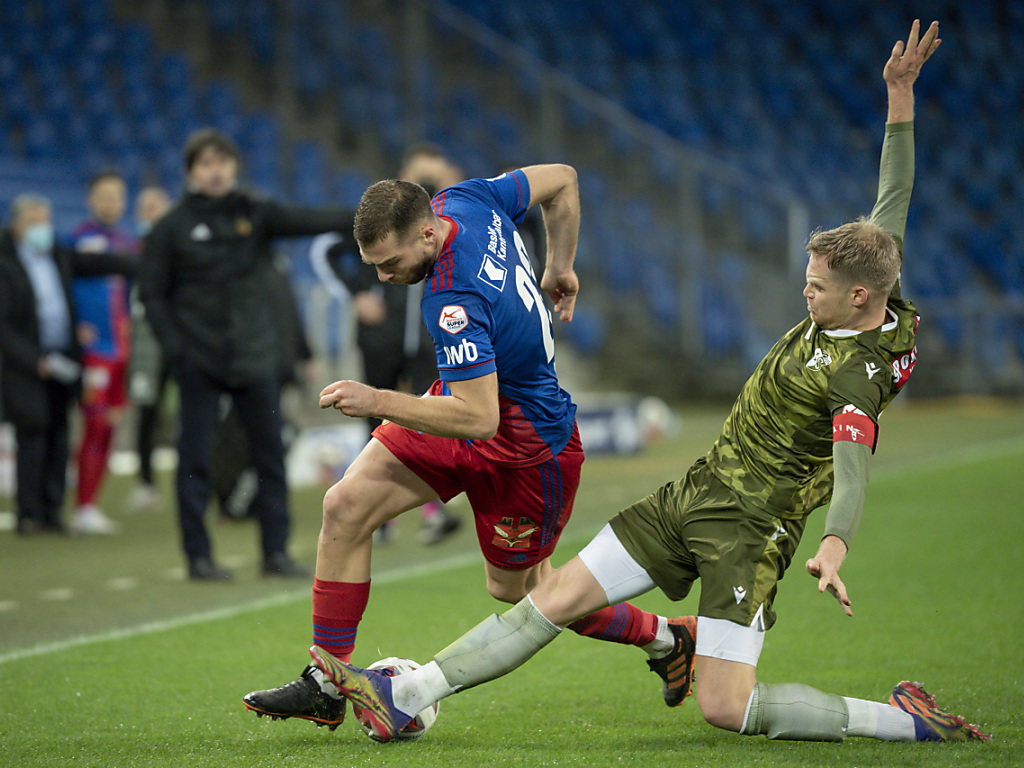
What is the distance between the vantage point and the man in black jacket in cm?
617

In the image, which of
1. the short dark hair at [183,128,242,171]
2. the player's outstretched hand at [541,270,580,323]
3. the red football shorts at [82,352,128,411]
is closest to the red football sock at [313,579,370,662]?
the player's outstretched hand at [541,270,580,323]

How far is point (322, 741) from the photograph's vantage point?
3508 millimetres

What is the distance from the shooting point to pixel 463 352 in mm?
3289

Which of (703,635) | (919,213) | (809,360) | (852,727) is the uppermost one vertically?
(919,213)

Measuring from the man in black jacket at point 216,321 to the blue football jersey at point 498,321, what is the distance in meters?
2.52

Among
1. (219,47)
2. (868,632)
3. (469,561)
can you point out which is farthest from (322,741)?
(219,47)

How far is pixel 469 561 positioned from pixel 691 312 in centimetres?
1159

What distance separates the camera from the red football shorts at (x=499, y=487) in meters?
3.66

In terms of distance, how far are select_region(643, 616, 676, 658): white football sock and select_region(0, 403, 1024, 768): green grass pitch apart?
17cm

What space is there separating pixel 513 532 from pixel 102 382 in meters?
5.38

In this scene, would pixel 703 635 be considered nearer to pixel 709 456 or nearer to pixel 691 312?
pixel 709 456

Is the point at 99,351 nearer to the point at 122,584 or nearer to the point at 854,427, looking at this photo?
the point at 122,584

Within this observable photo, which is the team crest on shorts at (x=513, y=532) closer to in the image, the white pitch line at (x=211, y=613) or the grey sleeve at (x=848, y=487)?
the grey sleeve at (x=848, y=487)

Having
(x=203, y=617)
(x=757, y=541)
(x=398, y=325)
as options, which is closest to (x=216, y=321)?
(x=398, y=325)
